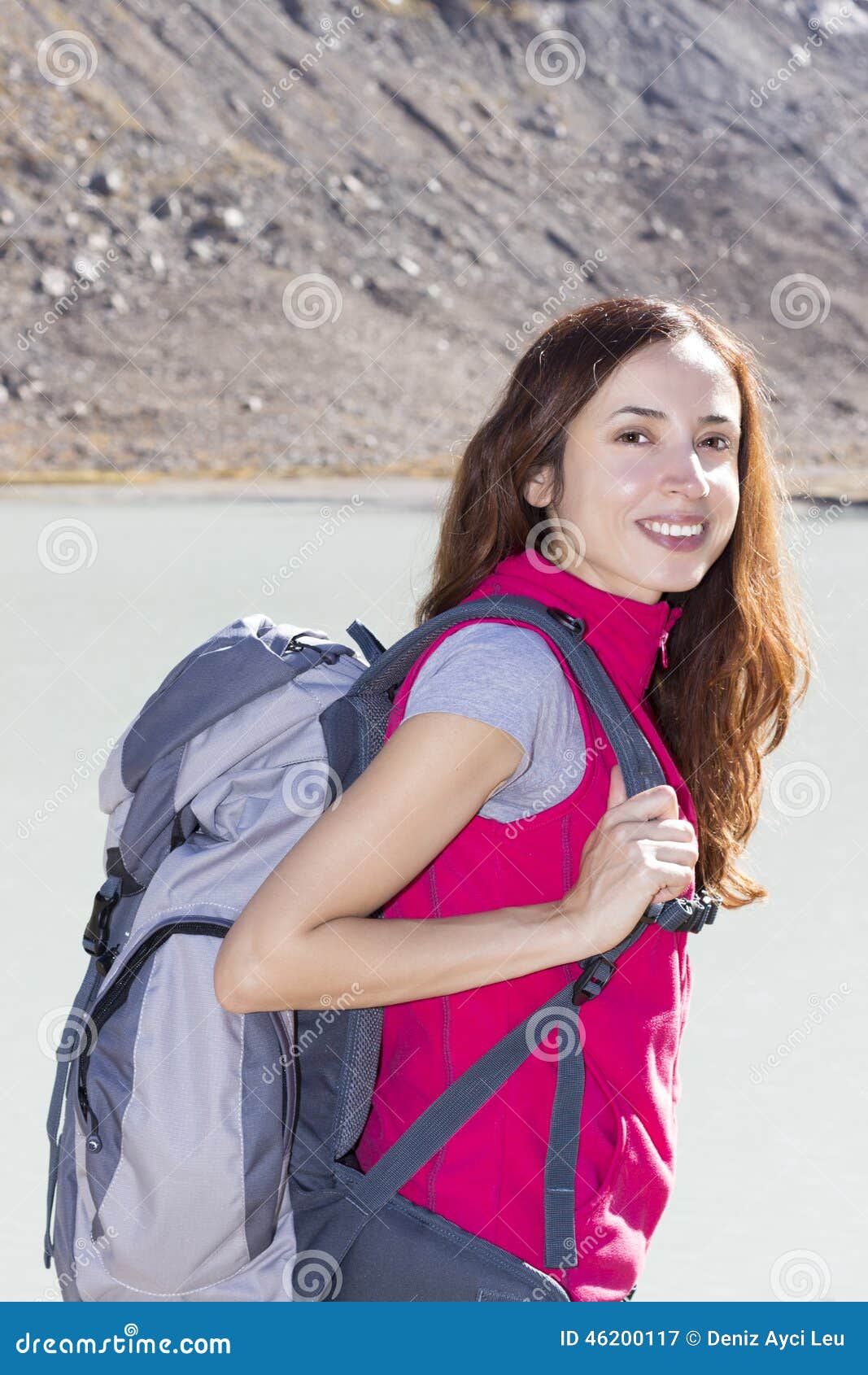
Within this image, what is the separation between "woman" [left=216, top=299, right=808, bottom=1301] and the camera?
1262mm

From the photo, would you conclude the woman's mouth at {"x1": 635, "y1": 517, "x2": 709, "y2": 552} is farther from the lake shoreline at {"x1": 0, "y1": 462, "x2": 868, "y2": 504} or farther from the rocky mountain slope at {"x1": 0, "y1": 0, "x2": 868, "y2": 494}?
the rocky mountain slope at {"x1": 0, "y1": 0, "x2": 868, "y2": 494}

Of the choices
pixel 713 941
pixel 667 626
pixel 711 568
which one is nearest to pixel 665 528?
pixel 667 626

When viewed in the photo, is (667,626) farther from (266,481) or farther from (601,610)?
(266,481)

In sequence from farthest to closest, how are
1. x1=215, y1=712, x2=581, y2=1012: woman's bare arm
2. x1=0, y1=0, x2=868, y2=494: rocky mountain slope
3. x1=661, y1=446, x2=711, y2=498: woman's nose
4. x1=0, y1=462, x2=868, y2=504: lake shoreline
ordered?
x1=0, y1=0, x2=868, y2=494: rocky mountain slope
x1=0, y1=462, x2=868, y2=504: lake shoreline
x1=661, y1=446, x2=711, y2=498: woman's nose
x1=215, y1=712, x2=581, y2=1012: woman's bare arm

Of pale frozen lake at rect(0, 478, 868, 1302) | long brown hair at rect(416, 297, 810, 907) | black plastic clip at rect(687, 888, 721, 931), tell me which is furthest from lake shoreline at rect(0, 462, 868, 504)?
black plastic clip at rect(687, 888, 721, 931)

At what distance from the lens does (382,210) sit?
149ft

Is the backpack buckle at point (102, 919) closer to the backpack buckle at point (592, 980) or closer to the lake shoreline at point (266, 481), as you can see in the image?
the backpack buckle at point (592, 980)

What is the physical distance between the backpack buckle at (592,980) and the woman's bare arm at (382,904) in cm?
2

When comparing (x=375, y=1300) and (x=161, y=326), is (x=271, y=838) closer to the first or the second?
(x=375, y=1300)

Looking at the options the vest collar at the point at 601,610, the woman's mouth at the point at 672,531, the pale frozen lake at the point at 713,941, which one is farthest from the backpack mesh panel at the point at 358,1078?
the pale frozen lake at the point at 713,941

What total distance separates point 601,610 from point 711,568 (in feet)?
0.95

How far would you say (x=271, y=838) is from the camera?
1336 millimetres

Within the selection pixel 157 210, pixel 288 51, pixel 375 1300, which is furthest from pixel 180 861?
pixel 288 51

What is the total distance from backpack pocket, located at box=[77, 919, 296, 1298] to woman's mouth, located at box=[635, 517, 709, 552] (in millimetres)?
532
